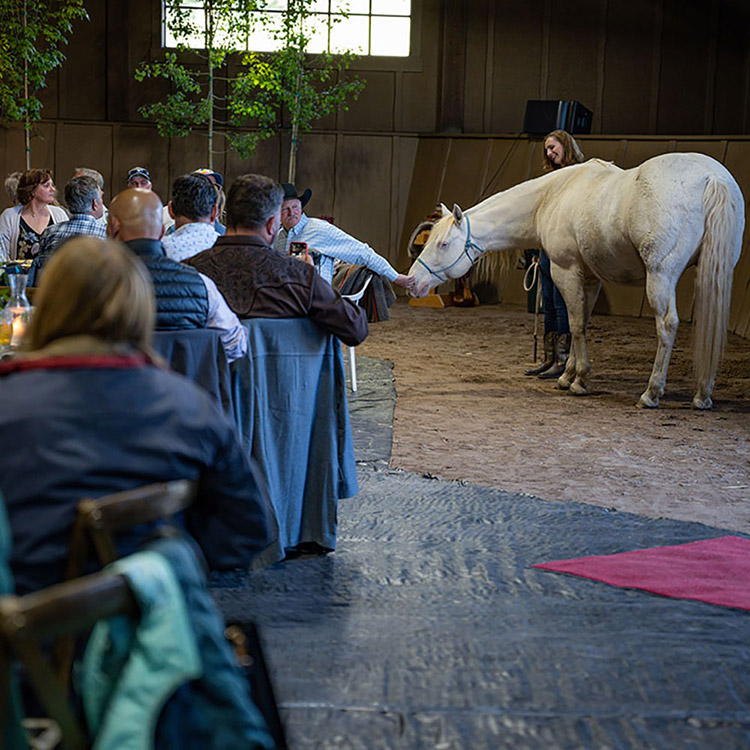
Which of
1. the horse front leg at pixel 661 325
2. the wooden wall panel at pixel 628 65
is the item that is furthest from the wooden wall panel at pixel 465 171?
the horse front leg at pixel 661 325

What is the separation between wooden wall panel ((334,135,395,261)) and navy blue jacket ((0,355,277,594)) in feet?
41.8

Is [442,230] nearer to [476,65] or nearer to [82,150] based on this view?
[476,65]

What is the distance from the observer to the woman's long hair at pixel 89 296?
1565mm

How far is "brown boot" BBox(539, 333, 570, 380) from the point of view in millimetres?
7680

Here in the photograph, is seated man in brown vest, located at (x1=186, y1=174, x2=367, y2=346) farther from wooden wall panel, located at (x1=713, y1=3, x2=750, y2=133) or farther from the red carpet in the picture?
wooden wall panel, located at (x1=713, y1=3, x2=750, y2=133)

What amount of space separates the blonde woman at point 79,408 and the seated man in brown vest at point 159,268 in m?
1.28

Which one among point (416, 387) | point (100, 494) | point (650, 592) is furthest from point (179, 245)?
point (416, 387)

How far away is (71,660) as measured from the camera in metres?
1.59

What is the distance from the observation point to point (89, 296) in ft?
5.17

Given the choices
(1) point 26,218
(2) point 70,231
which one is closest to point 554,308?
(1) point 26,218

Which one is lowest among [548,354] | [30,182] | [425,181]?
[548,354]

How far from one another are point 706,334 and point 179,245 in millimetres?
3368

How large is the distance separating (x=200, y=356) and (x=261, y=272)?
0.55 meters

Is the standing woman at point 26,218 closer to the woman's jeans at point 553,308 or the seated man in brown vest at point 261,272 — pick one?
the seated man in brown vest at point 261,272
